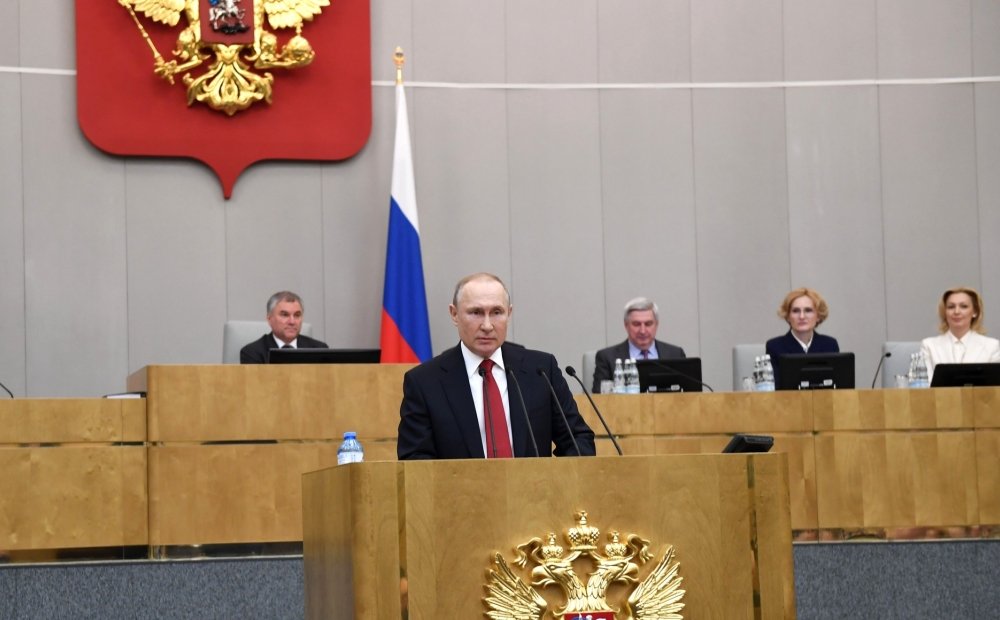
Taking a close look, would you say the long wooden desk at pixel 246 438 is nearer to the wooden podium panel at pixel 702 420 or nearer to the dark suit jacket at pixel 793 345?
the wooden podium panel at pixel 702 420

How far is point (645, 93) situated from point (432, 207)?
1500 millimetres

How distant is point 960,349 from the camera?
22.9ft

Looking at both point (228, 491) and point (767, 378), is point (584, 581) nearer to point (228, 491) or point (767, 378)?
point (228, 491)

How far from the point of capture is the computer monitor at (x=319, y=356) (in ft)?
19.1

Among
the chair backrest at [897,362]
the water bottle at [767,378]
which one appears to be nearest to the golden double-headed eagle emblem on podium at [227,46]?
the water bottle at [767,378]

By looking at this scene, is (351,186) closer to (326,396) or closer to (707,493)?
(326,396)

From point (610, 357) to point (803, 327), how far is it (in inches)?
41.2

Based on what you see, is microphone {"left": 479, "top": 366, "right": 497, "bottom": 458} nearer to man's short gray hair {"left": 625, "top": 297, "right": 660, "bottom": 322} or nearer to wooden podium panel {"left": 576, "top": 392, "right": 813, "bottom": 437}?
wooden podium panel {"left": 576, "top": 392, "right": 813, "bottom": 437}

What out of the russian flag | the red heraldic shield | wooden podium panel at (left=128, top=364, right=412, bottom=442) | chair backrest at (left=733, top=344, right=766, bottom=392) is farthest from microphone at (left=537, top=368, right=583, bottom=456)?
the red heraldic shield

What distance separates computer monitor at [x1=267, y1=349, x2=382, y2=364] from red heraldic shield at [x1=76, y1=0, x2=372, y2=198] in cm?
246

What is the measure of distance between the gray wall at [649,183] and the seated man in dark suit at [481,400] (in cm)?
440

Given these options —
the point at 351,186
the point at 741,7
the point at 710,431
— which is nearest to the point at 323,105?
the point at 351,186

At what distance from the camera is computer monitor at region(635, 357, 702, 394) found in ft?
20.5

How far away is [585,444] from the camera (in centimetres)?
386
